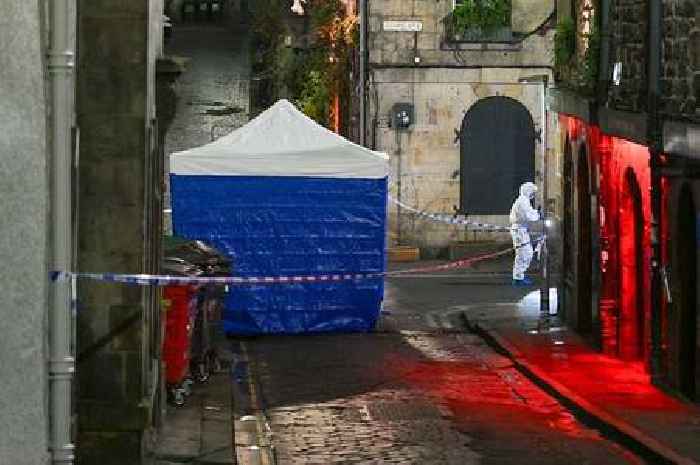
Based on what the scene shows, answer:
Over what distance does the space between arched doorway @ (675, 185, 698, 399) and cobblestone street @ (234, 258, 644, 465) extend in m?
1.32

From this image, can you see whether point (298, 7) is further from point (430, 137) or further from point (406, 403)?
point (406, 403)

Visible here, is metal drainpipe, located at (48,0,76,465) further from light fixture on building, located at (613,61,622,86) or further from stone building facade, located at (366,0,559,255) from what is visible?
stone building facade, located at (366,0,559,255)

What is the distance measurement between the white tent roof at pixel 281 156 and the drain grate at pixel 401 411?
5.82 m

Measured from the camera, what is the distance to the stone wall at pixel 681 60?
19.2 metres

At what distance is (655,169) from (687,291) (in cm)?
138

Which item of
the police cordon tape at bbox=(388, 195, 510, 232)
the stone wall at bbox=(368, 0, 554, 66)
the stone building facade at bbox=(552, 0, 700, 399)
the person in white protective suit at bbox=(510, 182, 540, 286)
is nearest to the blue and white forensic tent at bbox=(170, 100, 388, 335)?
the stone building facade at bbox=(552, 0, 700, 399)

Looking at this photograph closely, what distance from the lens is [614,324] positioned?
23.4 metres

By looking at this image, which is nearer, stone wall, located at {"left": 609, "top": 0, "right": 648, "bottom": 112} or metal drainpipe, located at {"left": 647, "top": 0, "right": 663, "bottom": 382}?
metal drainpipe, located at {"left": 647, "top": 0, "right": 663, "bottom": 382}

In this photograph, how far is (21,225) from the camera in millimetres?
10156

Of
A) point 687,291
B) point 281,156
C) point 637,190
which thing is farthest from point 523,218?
point 687,291

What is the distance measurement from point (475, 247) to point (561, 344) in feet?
39.2

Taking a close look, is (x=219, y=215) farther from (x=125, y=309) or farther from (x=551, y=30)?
(x=551, y=30)

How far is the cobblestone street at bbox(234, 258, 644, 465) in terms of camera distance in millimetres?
16469

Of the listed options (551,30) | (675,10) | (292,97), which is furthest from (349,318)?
(292,97)
